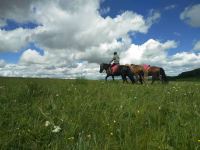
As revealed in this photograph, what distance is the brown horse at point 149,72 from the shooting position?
29.5 m

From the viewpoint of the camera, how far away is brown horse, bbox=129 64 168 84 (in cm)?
2945

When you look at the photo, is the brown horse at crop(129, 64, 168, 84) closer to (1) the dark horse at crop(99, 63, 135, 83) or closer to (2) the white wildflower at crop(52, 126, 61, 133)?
(1) the dark horse at crop(99, 63, 135, 83)

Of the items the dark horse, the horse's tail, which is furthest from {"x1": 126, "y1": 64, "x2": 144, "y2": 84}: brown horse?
the horse's tail

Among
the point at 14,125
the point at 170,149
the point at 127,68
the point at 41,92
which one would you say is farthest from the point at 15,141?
the point at 127,68

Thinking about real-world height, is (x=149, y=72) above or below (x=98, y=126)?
above

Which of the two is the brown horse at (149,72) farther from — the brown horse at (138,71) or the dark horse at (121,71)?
the dark horse at (121,71)

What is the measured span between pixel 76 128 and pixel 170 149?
2.08 m

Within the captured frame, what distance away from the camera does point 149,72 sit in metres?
30.4

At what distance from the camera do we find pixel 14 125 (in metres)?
6.21

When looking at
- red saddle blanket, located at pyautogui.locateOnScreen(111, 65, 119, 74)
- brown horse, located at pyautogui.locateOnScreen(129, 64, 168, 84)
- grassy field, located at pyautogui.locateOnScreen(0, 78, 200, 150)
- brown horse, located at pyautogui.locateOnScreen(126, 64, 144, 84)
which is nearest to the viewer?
grassy field, located at pyautogui.locateOnScreen(0, 78, 200, 150)

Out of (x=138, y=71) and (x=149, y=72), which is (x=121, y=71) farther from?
(x=149, y=72)

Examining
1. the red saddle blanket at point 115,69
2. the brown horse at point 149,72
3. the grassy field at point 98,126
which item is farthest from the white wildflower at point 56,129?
the red saddle blanket at point 115,69

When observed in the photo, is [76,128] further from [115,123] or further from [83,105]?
[83,105]

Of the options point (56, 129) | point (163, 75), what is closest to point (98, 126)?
point (56, 129)
